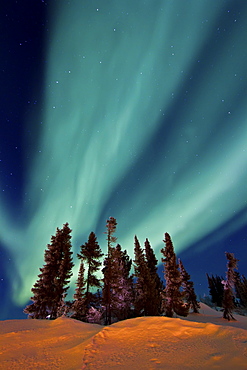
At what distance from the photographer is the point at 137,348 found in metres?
5.52

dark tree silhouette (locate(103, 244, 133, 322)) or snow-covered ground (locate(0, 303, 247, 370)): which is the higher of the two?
dark tree silhouette (locate(103, 244, 133, 322))

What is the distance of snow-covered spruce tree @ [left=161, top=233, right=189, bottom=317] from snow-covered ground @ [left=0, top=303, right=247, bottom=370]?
25.8 m

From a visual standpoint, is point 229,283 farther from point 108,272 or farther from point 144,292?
point 108,272

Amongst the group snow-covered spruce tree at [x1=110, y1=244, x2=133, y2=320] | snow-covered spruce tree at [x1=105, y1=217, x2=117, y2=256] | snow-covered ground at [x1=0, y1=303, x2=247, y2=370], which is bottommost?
snow-covered ground at [x1=0, y1=303, x2=247, y2=370]

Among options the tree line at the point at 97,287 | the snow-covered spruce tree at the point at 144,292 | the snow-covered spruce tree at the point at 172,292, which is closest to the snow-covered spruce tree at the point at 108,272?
the tree line at the point at 97,287

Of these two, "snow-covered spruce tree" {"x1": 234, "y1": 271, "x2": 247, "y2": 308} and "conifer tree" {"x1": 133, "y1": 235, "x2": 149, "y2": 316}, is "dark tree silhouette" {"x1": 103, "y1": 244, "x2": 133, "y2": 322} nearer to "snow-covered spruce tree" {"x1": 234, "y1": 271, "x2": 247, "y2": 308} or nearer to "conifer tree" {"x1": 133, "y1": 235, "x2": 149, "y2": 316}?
"conifer tree" {"x1": 133, "y1": 235, "x2": 149, "y2": 316}

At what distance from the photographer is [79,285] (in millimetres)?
27750

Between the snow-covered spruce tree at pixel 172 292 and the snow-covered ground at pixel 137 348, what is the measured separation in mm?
25810

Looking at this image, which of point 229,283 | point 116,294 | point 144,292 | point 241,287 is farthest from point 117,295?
point 241,287

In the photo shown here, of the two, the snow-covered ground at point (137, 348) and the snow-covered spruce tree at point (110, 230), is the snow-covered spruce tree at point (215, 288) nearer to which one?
the snow-covered spruce tree at point (110, 230)

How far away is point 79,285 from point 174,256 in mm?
17007

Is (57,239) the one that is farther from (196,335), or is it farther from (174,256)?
(196,335)

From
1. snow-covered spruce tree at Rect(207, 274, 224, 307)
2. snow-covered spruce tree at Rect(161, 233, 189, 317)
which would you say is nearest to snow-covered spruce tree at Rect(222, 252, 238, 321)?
snow-covered spruce tree at Rect(161, 233, 189, 317)

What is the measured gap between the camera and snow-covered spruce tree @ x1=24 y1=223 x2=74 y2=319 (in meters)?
22.8
